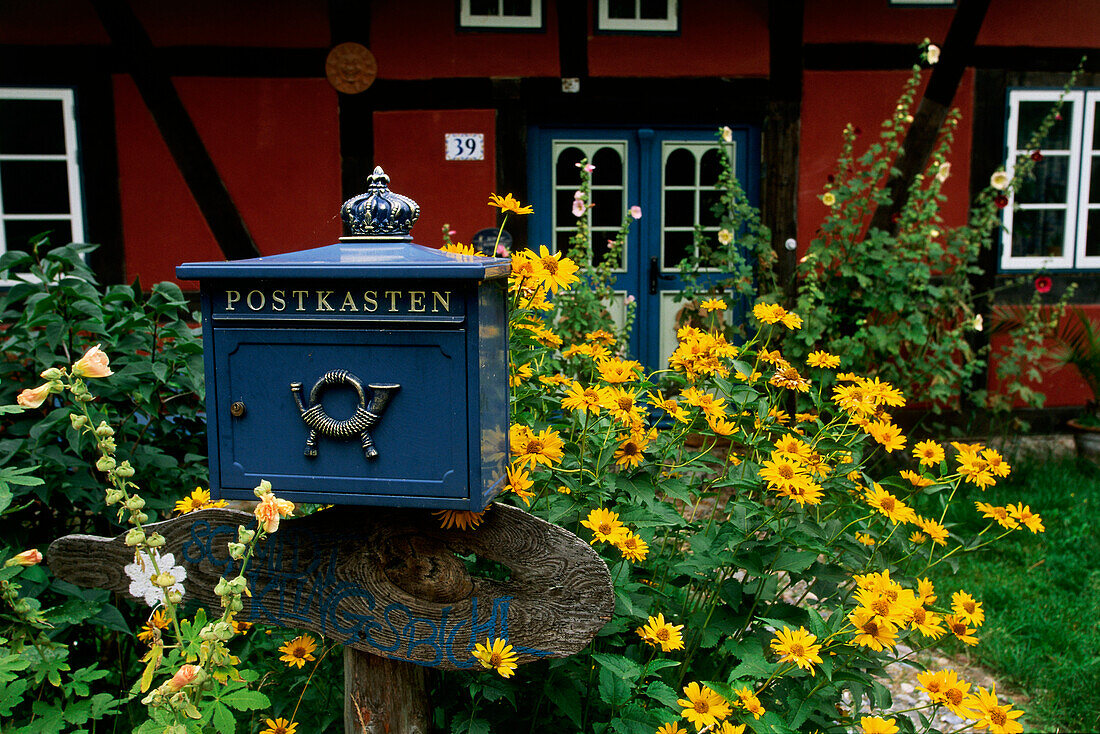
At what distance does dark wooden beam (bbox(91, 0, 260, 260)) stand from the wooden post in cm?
405

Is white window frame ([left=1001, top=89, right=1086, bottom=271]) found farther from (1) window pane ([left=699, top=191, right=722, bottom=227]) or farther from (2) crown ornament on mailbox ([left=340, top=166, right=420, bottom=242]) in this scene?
(2) crown ornament on mailbox ([left=340, top=166, right=420, bottom=242])

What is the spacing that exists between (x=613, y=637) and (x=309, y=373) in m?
0.78

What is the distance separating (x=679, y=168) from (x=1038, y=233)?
242 centimetres

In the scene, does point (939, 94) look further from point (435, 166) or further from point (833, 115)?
point (435, 166)

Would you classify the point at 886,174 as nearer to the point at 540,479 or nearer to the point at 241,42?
the point at 241,42

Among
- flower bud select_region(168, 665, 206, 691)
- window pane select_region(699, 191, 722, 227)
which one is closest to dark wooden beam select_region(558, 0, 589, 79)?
window pane select_region(699, 191, 722, 227)

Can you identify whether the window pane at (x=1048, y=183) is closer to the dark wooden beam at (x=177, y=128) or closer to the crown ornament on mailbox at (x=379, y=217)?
the dark wooden beam at (x=177, y=128)

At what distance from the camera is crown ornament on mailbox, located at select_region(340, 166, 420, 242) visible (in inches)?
54.9

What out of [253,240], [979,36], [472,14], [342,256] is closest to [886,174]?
[979,36]

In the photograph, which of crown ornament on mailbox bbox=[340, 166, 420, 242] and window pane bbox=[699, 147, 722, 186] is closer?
crown ornament on mailbox bbox=[340, 166, 420, 242]

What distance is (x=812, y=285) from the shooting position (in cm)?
433

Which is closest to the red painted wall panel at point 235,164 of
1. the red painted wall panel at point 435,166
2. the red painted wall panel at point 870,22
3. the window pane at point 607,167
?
the red painted wall panel at point 435,166

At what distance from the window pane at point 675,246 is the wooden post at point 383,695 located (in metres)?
4.42

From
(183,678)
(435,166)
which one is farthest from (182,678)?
(435,166)
